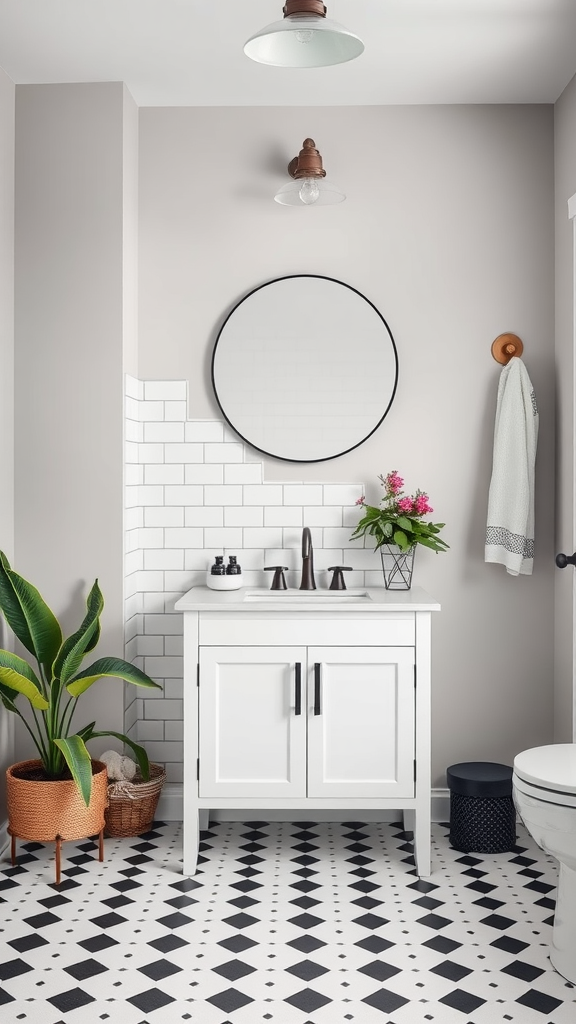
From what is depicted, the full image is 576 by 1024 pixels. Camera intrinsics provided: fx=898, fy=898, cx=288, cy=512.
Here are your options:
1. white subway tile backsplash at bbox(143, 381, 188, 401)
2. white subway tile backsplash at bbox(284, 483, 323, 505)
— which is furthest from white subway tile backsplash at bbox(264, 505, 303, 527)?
white subway tile backsplash at bbox(143, 381, 188, 401)

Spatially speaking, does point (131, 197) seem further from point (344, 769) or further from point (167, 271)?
point (344, 769)

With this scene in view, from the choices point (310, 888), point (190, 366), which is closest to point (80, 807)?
point (310, 888)

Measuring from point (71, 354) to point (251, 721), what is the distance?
1519 mm

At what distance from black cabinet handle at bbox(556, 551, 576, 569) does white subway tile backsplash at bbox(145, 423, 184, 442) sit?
4.97 ft

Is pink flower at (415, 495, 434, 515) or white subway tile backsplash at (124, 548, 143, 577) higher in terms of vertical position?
pink flower at (415, 495, 434, 515)

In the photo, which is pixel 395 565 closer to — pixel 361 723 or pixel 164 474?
pixel 361 723

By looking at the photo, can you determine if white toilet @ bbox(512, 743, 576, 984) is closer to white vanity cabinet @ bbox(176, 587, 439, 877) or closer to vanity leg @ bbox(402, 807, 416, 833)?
white vanity cabinet @ bbox(176, 587, 439, 877)

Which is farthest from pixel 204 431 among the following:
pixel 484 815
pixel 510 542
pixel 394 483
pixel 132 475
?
pixel 484 815

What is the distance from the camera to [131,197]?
3.50 m

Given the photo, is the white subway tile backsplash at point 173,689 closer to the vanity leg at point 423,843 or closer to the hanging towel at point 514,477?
the vanity leg at point 423,843

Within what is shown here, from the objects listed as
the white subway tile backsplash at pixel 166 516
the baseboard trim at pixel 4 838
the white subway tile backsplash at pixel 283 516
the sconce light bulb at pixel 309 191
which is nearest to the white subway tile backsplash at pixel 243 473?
the white subway tile backsplash at pixel 283 516

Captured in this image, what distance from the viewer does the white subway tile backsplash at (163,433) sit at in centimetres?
359

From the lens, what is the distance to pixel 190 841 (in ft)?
9.87

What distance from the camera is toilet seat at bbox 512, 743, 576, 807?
2.34 meters
